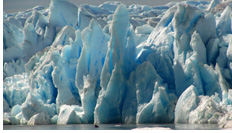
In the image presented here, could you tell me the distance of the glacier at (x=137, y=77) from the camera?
19.6m

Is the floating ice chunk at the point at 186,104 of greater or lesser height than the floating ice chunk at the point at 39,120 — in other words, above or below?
above

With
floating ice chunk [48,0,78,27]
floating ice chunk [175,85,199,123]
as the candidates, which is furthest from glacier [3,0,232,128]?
floating ice chunk [48,0,78,27]

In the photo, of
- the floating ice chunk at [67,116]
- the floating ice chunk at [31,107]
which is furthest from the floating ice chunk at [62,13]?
the floating ice chunk at [67,116]

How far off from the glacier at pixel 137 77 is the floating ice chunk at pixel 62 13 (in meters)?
6.49

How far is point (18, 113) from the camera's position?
23484mm

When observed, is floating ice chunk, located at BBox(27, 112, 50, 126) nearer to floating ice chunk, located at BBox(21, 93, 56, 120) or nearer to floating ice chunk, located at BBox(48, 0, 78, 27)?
floating ice chunk, located at BBox(21, 93, 56, 120)

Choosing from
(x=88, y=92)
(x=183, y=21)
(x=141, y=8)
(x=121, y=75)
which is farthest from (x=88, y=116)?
(x=141, y=8)

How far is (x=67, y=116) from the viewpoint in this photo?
21000 millimetres

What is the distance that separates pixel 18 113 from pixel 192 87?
878 centimetres

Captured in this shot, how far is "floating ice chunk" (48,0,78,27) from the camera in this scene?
3077 centimetres

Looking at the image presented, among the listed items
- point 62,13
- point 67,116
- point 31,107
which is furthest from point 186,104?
point 62,13

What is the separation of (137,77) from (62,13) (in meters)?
12.0

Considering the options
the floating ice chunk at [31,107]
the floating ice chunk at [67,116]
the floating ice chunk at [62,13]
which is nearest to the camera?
the floating ice chunk at [67,116]

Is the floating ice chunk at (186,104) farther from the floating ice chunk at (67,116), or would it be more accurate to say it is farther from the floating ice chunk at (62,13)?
the floating ice chunk at (62,13)
